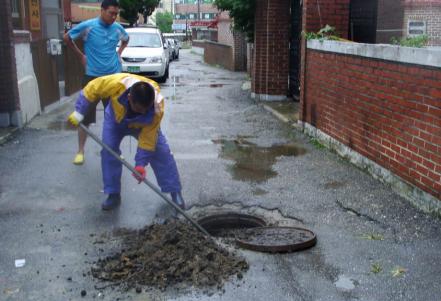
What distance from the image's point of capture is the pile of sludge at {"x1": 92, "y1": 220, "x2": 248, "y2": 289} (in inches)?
163

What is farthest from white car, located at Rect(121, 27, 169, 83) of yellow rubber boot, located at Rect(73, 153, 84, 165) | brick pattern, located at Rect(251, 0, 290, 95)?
yellow rubber boot, located at Rect(73, 153, 84, 165)

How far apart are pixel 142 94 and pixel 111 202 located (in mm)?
1429

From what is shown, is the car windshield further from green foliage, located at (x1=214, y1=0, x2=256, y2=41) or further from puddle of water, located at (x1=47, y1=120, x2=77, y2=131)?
puddle of water, located at (x1=47, y1=120, x2=77, y2=131)

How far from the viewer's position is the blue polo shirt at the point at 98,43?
25.9 feet

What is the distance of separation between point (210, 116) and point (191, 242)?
7300 millimetres

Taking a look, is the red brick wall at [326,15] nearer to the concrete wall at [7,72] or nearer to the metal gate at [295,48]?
the metal gate at [295,48]

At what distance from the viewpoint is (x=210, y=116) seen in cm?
1174

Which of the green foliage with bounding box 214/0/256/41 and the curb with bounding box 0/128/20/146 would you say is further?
the green foliage with bounding box 214/0/256/41

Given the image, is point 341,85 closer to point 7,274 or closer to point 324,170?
point 324,170

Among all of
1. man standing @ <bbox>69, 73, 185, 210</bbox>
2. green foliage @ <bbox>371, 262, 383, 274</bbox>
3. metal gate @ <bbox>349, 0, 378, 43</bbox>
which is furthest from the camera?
metal gate @ <bbox>349, 0, 378, 43</bbox>

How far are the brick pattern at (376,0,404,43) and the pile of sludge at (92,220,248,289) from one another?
26.0ft

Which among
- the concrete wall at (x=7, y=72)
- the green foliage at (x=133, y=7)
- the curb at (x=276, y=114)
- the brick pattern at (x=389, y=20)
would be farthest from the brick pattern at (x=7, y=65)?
the green foliage at (x=133, y=7)

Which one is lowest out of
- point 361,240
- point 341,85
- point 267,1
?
point 361,240

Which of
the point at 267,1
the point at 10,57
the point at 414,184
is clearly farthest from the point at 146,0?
the point at 414,184
